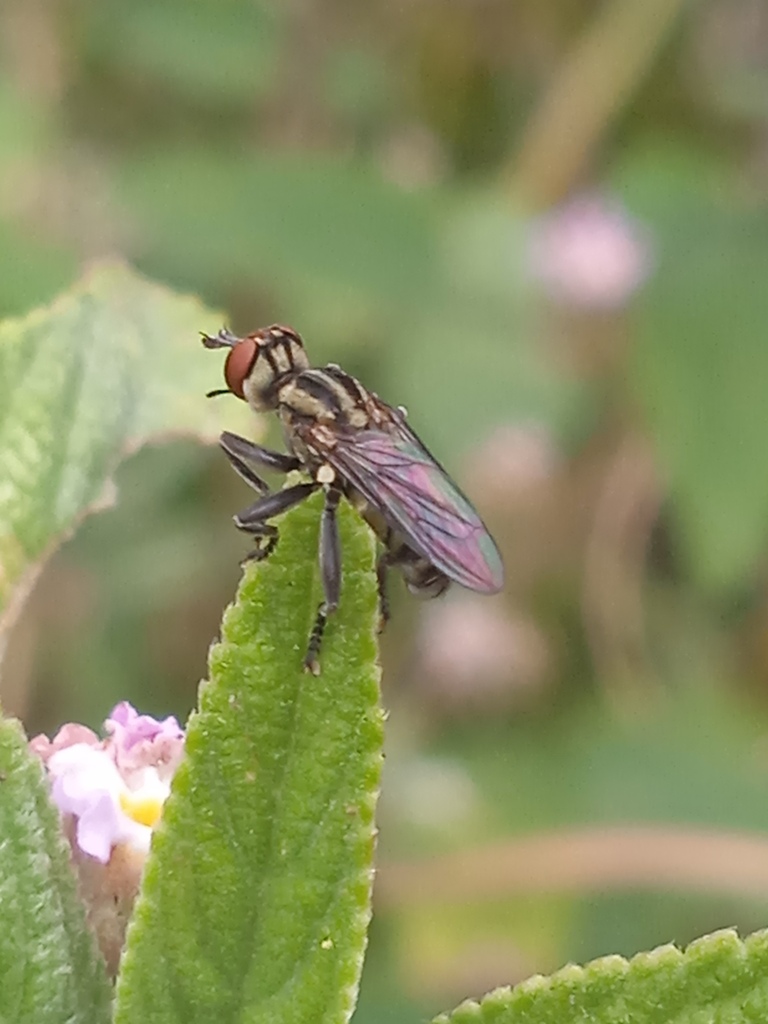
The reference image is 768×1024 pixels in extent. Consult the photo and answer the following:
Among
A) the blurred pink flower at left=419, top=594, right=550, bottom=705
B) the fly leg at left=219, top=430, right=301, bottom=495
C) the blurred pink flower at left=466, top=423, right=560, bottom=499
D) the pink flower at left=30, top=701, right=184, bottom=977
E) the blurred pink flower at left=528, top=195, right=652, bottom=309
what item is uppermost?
the blurred pink flower at left=528, top=195, right=652, bottom=309

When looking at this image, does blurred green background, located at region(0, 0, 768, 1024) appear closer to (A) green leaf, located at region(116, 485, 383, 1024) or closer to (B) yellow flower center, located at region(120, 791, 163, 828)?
(B) yellow flower center, located at region(120, 791, 163, 828)

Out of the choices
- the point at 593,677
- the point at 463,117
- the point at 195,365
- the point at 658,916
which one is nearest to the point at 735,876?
the point at 658,916

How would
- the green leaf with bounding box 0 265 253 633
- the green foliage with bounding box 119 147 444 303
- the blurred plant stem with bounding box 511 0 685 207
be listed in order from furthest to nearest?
the blurred plant stem with bounding box 511 0 685 207 → the green foliage with bounding box 119 147 444 303 → the green leaf with bounding box 0 265 253 633

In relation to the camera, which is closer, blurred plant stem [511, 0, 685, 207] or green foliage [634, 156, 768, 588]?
green foliage [634, 156, 768, 588]

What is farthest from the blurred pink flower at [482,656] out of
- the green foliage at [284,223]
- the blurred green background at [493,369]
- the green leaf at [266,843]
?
the green leaf at [266,843]

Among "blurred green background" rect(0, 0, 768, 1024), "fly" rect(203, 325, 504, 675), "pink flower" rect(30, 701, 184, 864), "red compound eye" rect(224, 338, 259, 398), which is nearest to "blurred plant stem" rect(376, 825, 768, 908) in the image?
"blurred green background" rect(0, 0, 768, 1024)

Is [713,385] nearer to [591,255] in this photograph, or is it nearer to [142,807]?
[591,255]

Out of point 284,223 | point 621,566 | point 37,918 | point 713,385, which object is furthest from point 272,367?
point 621,566
